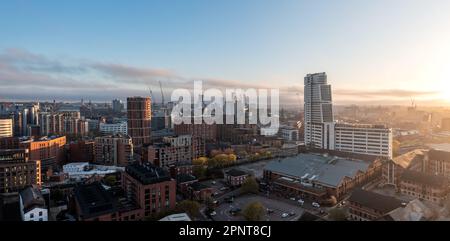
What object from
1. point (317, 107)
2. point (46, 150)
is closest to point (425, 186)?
point (317, 107)

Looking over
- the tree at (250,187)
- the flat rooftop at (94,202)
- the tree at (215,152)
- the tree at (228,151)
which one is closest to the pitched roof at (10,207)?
the flat rooftop at (94,202)

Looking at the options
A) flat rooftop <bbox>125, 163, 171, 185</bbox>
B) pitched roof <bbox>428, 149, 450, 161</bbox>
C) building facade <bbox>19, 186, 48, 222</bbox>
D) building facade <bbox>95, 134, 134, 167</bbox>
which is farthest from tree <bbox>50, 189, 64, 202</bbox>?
pitched roof <bbox>428, 149, 450, 161</bbox>

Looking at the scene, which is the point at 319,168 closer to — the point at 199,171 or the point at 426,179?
the point at 426,179

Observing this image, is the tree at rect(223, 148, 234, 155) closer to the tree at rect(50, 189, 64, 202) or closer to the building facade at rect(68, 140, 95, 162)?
the building facade at rect(68, 140, 95, 162)

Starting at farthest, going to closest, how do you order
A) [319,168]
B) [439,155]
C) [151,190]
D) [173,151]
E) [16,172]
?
[173,151] → [439,155] → [319,168] → [16,172] → [151,190]

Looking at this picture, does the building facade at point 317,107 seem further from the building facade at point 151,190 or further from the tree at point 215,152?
the building facade at point 151,190
